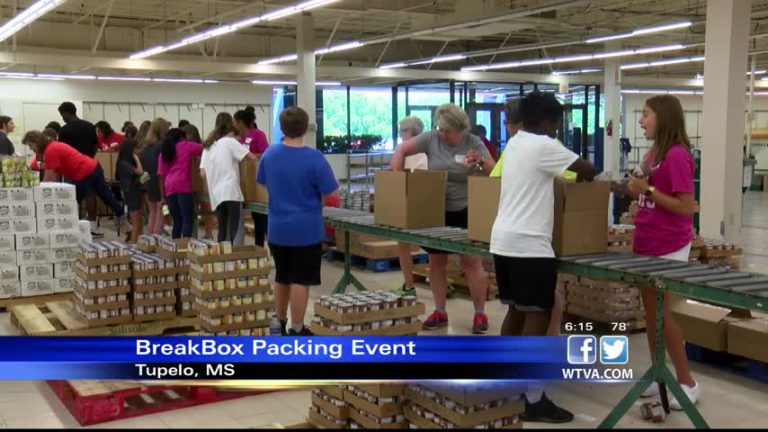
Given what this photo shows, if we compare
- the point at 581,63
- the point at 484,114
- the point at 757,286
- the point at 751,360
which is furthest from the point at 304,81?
the point at 757,286

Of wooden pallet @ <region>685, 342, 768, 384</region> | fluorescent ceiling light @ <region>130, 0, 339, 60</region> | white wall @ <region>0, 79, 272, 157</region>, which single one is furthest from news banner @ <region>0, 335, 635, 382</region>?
white wall @ <region>0, 79, 272, 157</region>

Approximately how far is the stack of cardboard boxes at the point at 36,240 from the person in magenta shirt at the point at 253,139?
1672 mm

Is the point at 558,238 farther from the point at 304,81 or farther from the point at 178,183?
the point at 304,81

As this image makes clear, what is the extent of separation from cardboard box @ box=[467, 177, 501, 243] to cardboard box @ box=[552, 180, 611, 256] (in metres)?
0.50

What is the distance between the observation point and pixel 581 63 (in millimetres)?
21594

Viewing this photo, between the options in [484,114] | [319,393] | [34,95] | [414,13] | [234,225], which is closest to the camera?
[319,393]

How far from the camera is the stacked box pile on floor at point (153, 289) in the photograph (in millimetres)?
5094

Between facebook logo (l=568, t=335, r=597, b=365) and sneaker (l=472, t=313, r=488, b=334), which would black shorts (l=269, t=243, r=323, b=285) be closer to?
sneaker (l=472, t=313, r=488, b=334)

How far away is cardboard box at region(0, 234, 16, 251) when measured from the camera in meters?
6.00

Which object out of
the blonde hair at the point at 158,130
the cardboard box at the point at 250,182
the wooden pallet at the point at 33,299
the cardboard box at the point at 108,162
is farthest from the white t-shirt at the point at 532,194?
the cardboard box at the point at 108,162

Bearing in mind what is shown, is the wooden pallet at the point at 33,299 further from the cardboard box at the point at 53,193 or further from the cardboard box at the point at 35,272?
the cardboard box at the point at 53,193

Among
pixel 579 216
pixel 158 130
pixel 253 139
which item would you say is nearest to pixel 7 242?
pixel 253 139

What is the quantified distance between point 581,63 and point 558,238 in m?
19.0

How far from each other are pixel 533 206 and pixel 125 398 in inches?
95.8
